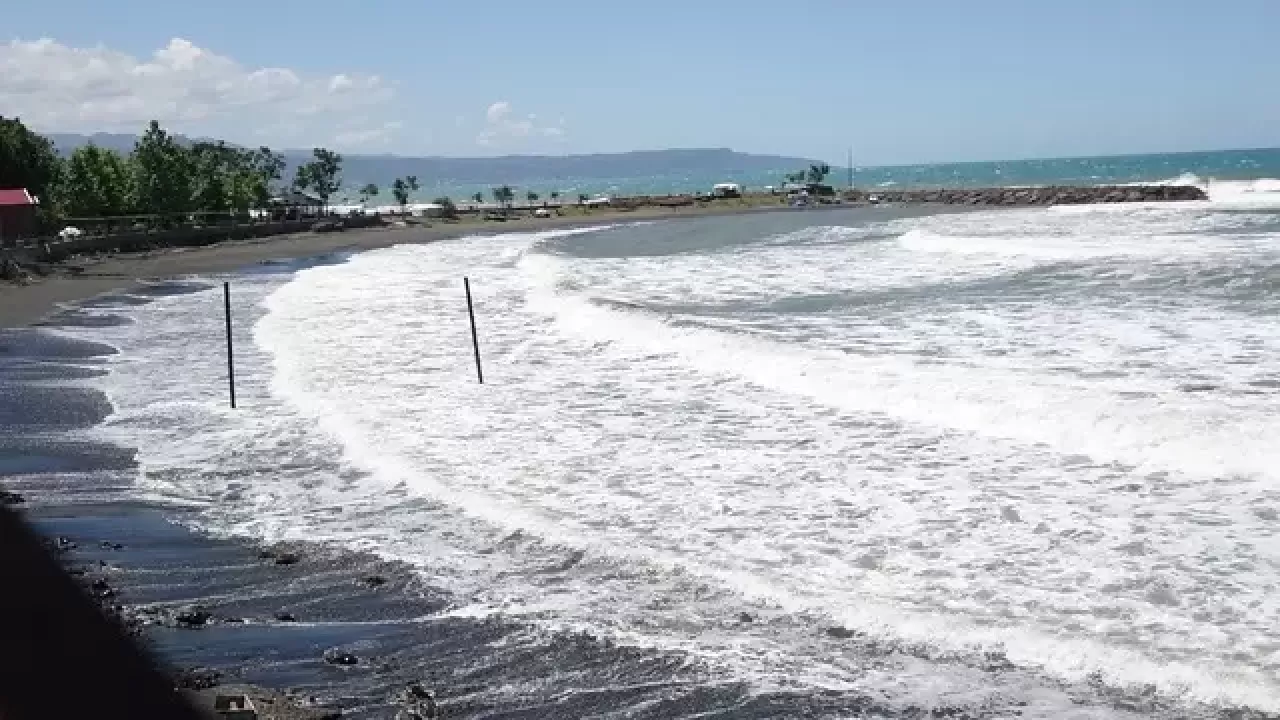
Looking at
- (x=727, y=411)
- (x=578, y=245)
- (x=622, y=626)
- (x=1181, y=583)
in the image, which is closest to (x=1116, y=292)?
(x=727, y=411)

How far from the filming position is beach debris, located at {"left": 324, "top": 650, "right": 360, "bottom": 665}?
8.23 m

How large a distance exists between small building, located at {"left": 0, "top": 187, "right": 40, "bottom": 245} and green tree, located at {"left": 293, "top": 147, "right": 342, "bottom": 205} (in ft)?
270

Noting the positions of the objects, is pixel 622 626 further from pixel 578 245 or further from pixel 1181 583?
pixel 578 245

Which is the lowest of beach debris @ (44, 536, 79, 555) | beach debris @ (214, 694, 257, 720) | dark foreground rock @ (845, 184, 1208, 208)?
dark foreground rock @ (845, 184, 1208, 208)

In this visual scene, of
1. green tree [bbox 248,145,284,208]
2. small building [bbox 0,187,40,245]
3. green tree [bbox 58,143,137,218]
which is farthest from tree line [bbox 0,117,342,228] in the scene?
green tree [bbox 248,145,284,208]

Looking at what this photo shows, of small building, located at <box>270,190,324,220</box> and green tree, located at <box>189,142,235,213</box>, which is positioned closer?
green tree, located at <box>189,142,235,213</box>

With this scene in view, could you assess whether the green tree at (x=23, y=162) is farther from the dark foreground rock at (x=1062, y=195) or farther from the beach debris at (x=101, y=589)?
the dark foreground rock at (x=1062, y=195)

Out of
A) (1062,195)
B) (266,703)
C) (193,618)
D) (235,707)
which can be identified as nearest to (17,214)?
(193,618)

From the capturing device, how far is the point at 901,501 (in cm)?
1216

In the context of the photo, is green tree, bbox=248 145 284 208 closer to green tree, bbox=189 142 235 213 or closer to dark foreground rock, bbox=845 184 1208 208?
green tree, bbox=189 142 235 213

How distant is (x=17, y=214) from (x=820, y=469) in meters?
48.5

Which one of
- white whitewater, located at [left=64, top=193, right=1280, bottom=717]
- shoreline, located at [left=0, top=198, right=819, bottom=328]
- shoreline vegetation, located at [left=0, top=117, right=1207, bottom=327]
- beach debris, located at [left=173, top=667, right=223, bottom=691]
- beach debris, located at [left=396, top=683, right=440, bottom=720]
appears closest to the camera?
beach debris, located at [left=396, top=683, right=440, bottom=720]

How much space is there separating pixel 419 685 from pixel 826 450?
7.52 m

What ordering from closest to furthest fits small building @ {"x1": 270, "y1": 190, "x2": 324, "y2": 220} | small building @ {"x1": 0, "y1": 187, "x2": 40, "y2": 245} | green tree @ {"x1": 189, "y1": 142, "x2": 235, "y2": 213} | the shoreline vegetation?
the shoreline vegetation < small building @ {"x1": 0, "y1": 187, "x2": 40, "y2": 245} < green tree @ {"x1": 189, "y1": 142, "x2": 235, "y2": 213} < small building @ {"x1": 270, "y1": 190, "x2": 324, "y2": 220}
